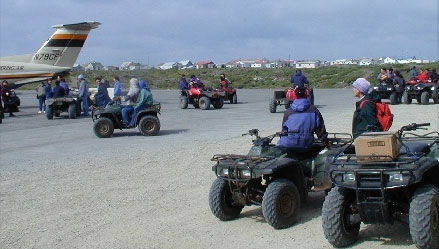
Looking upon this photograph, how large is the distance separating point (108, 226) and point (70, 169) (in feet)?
15.1

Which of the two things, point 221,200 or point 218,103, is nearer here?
point 221,200

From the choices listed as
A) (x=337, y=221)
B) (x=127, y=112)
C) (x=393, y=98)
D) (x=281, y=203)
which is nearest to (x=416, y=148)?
(x=337, y=221)

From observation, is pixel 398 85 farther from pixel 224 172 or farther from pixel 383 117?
pixel 224 172

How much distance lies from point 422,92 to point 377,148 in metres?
22.5

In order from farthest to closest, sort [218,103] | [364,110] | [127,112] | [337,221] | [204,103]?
[218,103] < [204,103] < [127,112] < [364,110] < [337,221]

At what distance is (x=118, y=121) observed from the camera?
17.7m

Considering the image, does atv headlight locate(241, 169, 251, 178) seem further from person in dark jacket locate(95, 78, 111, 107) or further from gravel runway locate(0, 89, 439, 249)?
person in dark jacket locate(95, 78, 111, 107)

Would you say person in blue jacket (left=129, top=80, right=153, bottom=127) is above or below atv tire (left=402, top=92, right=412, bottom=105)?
above

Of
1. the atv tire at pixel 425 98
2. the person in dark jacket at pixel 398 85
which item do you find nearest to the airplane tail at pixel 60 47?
the person in dark jacket at pixel 398 85

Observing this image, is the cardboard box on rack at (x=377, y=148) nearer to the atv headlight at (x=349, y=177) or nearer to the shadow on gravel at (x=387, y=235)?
the atv headlight at (x=349, y=177)

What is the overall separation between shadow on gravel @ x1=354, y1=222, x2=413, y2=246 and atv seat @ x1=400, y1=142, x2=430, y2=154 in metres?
0.78

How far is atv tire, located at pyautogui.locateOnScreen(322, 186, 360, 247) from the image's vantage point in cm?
614

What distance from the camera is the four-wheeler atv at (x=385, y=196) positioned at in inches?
227

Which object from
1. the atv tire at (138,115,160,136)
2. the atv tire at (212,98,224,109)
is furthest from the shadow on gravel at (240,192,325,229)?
the atv tire at (212,98,224,109)
